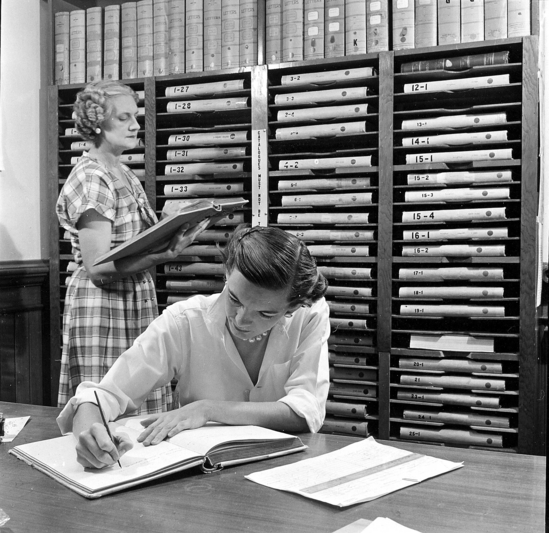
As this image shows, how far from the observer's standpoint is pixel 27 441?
51.4 inches

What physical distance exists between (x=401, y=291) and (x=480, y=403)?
56cm

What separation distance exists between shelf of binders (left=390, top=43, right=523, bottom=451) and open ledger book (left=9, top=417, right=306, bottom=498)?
1659 millimetres

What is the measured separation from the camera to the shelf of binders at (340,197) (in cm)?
289

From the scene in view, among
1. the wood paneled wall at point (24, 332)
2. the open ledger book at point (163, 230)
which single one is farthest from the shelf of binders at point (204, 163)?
the open ledger book at point (163, 230)

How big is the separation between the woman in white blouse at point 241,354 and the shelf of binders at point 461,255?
121cm

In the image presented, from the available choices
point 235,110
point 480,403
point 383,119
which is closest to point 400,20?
point 383,119

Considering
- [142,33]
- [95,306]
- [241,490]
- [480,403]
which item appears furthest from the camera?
[142,33]

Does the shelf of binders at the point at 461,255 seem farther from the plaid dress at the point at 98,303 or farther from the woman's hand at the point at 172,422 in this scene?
the woman's hand at the point at 172,422

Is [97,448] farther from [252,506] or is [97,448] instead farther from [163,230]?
[163,230]

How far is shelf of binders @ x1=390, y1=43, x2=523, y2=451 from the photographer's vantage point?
2.69 m

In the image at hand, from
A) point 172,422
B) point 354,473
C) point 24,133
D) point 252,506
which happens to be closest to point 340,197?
point 24,133

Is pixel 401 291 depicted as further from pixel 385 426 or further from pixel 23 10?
pixel 23 10

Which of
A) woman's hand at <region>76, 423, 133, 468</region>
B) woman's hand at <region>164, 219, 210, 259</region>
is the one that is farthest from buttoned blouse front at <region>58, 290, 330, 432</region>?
woman's hand at <region>164, 219, 210, 259</region>

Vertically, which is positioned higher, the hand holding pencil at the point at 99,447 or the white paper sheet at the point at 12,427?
the hand holding pencil at the point at 99,447
